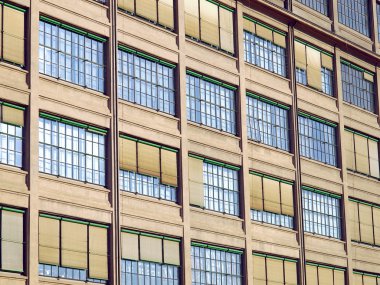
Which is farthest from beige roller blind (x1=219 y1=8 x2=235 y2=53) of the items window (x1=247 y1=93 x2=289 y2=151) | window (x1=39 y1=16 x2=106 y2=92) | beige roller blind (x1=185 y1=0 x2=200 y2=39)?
window (x1=39 y1=16 x2=106 y2=92)

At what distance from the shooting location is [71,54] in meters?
43.2

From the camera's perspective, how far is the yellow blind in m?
40.5

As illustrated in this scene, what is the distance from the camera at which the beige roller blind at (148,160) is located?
149 feet

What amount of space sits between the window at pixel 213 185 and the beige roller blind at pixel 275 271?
306cm

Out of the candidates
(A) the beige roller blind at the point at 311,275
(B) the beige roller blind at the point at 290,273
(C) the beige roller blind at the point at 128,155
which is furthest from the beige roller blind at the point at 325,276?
(C) the beige roller blind at the point at 128,155

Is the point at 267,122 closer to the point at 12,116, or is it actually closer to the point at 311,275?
the point at 311,275

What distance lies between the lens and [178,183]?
4700 cm

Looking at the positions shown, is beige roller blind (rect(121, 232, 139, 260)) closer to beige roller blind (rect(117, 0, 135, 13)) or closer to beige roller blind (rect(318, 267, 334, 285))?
beige roller blind (rect(117, 0, 135, 13))

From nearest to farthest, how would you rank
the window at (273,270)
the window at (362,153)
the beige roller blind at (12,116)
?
the beige roller blind at (12,116)
the window at (273,270)
the window at (362,153)

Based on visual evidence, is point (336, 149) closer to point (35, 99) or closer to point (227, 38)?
point (227, 38)

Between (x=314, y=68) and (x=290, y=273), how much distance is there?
1060 cm

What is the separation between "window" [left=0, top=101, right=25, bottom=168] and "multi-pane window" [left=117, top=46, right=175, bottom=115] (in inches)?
219

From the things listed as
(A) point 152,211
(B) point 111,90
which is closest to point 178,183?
(A) point 152,211

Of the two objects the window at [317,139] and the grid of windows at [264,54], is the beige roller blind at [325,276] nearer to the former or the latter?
the window at [317,139]
